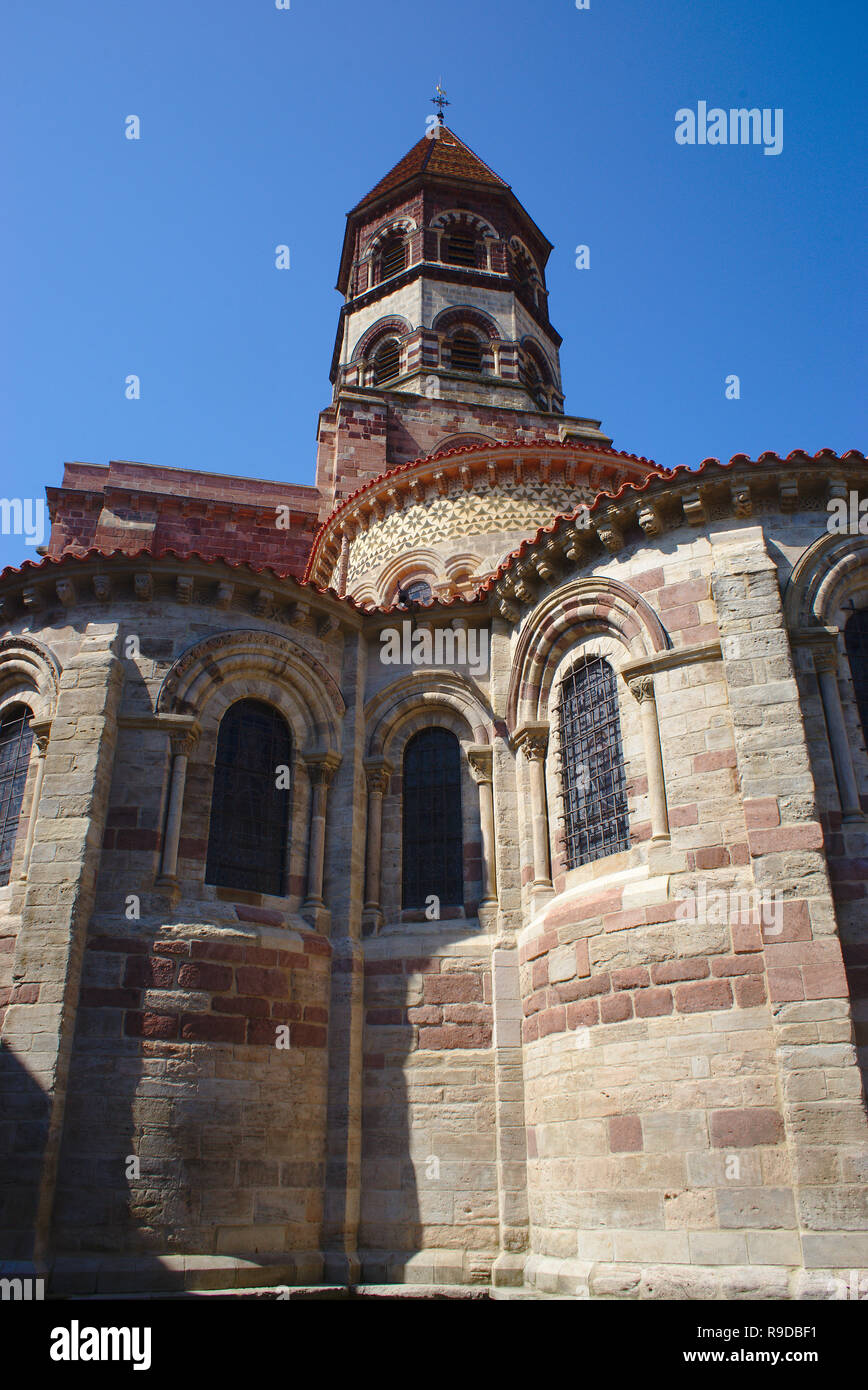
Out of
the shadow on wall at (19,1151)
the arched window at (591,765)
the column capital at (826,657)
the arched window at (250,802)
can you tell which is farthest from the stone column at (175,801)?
the column capital at (826,657)

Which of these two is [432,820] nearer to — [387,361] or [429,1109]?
[429,1109]

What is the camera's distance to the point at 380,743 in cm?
1253

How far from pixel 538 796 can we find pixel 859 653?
3.64 m

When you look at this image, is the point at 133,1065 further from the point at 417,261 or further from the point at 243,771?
the point at 417,261

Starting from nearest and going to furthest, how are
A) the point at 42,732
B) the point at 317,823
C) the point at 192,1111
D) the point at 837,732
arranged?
the point at 837,732 → the point at 192,1111 → the point at 42,732 → the point at 317,823

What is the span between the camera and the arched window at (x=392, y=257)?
26.5 m

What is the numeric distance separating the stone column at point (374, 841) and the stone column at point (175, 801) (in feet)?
7.11

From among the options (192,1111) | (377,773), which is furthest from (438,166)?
(192,1111)

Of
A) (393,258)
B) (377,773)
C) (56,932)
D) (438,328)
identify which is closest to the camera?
(56,932)

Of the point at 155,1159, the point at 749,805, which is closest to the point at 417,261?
the point at 749,805

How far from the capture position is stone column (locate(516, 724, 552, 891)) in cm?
1100

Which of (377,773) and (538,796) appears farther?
(377,773)

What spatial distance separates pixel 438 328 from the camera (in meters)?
24.3
